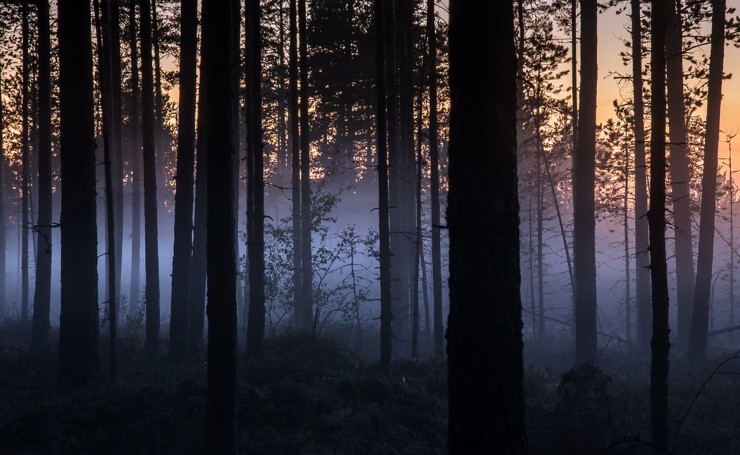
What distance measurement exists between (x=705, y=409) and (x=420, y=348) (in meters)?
12.1

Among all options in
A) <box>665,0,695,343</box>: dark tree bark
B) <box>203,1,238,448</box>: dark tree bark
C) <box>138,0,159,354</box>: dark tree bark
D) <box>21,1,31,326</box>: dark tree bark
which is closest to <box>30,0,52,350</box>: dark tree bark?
<box>21,1,31,326</box>: dark tree bark

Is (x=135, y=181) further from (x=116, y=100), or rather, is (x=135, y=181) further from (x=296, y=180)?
(x=296, y=180)

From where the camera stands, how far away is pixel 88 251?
1133 centimetres

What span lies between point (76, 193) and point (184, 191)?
13.5ft

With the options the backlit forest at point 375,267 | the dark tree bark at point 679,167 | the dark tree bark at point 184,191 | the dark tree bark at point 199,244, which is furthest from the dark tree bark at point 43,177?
the dark tree bark at point 679,167

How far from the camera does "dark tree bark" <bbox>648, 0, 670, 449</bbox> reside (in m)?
8.84

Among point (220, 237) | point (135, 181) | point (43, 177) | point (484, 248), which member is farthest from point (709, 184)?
point (135, 181)

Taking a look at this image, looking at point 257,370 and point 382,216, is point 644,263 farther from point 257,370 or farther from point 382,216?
point 257,370

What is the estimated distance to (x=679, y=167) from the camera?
19.5 m

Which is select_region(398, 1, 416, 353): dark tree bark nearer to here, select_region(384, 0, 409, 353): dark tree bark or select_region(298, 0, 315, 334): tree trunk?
select_region(384, 0, 409, 353): dark tree bark

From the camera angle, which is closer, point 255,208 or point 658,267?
point 658,267

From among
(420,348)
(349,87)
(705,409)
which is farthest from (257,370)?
(349,87)

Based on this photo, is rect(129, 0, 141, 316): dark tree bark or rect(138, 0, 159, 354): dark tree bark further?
rect(129, 0, 141, 316): dark tree bark

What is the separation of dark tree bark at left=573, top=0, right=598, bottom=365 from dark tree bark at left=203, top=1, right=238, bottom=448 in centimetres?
1126
